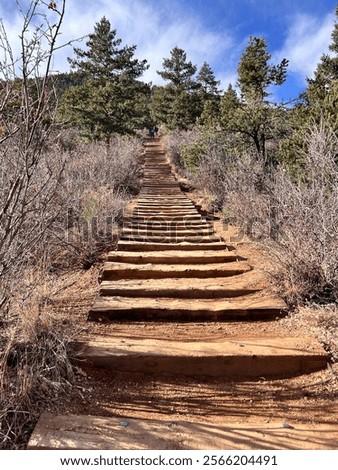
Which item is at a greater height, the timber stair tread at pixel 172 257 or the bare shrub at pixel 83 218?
the bare shrub at pixel 83 218

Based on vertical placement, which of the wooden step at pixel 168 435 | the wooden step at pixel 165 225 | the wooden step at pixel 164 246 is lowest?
the wooden step at pixel 168 435

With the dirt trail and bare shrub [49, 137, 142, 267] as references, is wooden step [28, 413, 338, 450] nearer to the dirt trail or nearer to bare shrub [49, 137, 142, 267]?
the dirt trail

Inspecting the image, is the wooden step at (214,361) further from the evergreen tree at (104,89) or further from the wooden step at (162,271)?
the evergreen tree at (104,89)

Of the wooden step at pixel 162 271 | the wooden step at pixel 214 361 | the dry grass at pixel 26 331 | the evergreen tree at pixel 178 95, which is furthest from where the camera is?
the evergreen tree at pixel 178 95

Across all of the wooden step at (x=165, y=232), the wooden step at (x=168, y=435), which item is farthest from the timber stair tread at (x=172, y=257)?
the wooden step at (x=168, y=435)

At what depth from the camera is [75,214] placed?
5363 mm

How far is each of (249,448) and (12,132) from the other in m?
2.08

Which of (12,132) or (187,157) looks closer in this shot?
(12,132)

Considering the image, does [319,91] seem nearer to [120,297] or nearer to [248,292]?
[248,292]

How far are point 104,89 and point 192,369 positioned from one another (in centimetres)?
1632

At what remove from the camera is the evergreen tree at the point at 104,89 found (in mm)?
16559

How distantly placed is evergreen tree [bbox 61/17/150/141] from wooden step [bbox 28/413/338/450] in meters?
16.1

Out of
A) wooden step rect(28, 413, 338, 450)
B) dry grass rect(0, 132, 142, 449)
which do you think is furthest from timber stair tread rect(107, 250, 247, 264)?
wooden step rect(28, 413, 338, 450)

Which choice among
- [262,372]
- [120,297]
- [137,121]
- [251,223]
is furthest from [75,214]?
[137,121]
